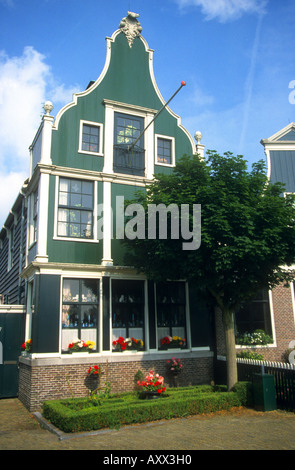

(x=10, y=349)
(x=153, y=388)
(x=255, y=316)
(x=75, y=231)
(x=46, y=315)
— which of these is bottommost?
(x=153, y=388)

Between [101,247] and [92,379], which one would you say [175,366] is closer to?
[92,379]

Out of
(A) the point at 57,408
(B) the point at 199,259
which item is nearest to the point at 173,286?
(B) the point at 199,259

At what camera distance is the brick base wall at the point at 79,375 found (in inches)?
495

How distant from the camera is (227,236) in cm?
1167

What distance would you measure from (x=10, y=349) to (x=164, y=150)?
9.99m

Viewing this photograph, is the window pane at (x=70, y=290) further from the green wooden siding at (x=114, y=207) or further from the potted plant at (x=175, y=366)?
the potted plant at (x=175, y=366)

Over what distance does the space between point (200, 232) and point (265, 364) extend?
473 centimetres

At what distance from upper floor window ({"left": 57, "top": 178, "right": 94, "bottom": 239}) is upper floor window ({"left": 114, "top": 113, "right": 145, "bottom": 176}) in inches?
65.7

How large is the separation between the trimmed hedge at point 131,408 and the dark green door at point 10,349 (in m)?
4.35

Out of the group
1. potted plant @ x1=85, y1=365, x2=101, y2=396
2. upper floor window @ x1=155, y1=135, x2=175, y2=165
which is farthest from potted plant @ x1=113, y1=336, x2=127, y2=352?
upper floor window @ x1=155, y1=135, x2=175, y2=165

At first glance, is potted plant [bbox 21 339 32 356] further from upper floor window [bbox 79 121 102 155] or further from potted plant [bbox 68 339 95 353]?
upper floor window [bbox 79 121 102 155]

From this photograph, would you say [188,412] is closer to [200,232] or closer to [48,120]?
[200,232]

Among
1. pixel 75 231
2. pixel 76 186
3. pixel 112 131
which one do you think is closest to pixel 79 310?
pixel 75 231

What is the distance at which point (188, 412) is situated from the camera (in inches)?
435
